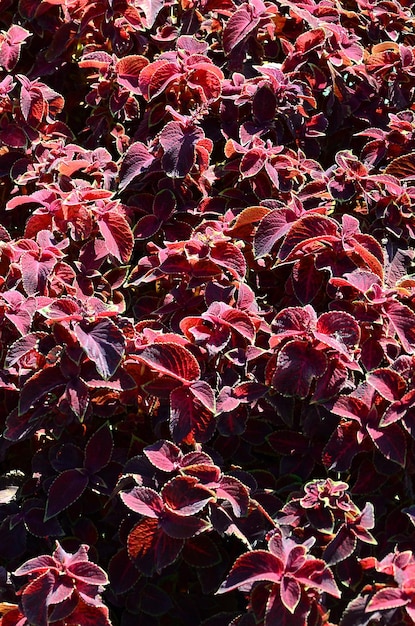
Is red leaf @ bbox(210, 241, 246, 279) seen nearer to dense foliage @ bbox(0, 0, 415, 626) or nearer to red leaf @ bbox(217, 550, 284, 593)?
dense foliage @ bbox(0, 0, 415, 626)

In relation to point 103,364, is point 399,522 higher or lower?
lower

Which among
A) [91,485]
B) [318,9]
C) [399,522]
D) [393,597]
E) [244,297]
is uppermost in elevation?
[318,9]

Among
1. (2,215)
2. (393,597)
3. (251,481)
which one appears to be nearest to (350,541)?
(393,597)

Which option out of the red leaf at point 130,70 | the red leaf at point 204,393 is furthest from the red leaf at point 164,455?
the red leaf at point 130,70

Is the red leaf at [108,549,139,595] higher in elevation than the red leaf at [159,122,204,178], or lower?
lower

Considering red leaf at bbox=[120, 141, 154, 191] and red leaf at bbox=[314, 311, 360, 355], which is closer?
red leaf at bbox=[314, 311, 360, 355]

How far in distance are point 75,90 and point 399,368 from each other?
156cm

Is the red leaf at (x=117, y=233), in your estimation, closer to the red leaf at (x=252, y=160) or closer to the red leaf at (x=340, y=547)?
the red leaf at (x=252, y=160)

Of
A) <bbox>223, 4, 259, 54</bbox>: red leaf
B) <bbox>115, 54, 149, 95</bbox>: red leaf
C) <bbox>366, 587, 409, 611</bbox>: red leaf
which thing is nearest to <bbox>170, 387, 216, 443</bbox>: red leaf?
<bbox>366, 587, 409, 611</bbox>: red leaf

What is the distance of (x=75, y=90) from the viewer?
272 centimetres

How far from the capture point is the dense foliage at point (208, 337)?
5.17 ft

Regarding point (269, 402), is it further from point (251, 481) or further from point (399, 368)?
point (399, 368)

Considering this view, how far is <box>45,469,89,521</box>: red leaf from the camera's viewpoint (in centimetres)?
168

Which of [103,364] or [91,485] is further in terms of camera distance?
[91,485]
